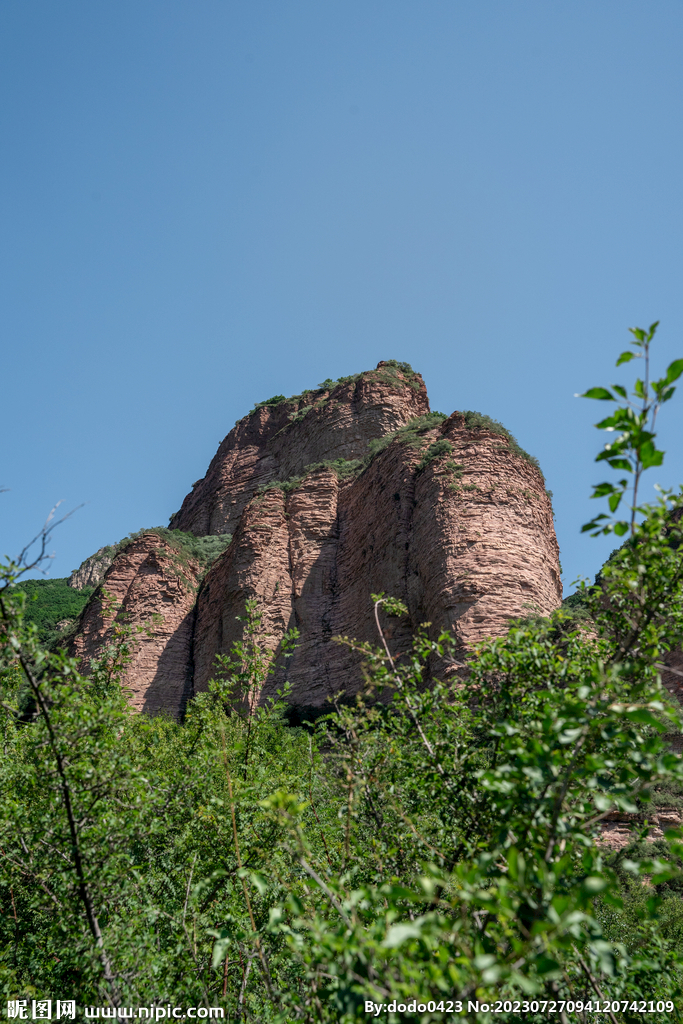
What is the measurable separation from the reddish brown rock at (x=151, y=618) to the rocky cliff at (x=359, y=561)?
0.06m

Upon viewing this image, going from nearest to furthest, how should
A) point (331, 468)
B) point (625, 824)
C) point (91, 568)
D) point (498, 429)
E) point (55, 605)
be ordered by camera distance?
point (625, 824) < point (498, 429) < point (331, 468) < point (55, 605) < point (91, 568)

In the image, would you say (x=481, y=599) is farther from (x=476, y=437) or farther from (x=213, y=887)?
(x=213, y=887)

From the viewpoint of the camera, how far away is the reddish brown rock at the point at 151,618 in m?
26.2

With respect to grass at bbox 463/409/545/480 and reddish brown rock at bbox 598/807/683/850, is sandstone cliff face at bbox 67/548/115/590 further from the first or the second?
reddish brown rock at bbox 598/807/683/850

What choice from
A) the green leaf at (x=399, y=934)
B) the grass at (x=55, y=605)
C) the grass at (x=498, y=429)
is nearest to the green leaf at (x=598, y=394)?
the green leaf at (x=399, y=934)

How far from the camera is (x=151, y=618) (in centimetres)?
2573

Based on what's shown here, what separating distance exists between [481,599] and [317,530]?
10.8 meters

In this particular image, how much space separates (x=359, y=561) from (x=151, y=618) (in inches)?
358

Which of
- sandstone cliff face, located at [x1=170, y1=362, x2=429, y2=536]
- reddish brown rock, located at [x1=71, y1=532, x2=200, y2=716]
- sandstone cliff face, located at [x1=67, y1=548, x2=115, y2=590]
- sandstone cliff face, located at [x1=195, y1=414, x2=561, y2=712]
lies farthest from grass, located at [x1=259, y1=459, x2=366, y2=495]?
sandstone cliff face, located at [x1=67, y1=548, x2=115, y2=590]

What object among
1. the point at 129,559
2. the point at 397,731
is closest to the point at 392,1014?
the point at 397,731

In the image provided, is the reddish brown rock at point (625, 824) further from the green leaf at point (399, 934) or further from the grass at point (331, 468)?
the grass at point (331, 468)

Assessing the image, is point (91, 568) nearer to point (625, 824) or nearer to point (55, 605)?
point (55, 605)

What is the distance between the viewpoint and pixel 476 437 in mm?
21516

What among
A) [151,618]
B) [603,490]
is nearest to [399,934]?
[603,490]
